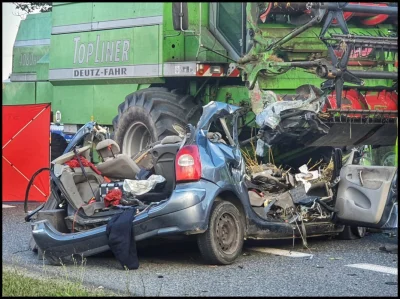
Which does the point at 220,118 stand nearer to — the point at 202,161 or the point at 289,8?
the point at 202,161

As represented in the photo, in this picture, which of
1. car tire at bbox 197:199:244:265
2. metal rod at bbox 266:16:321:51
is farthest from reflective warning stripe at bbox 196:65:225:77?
car tire at bbox 197:199:244:265

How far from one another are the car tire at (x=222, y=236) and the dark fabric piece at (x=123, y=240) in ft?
1.98

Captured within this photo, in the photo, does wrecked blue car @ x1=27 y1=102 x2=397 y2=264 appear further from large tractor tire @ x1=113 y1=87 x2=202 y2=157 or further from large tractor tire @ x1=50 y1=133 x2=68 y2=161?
large tractor tire @ x1=50 y1=133 x2=68 y2=161

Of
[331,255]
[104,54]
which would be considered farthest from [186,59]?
[331,255]

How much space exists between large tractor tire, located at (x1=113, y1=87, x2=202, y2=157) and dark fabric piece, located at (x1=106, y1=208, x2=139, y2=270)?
4518mm

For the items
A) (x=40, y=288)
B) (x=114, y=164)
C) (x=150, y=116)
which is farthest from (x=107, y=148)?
(x=150, y=116)

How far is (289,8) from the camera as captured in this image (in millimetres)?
11586

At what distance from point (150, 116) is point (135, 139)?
2.53ft

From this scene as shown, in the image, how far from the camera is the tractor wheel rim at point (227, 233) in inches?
328

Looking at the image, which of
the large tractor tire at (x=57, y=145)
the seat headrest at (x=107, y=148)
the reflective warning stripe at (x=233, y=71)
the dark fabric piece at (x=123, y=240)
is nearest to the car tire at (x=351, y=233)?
the seat headrest at (x=107, y=148)

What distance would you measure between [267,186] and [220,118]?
1027 mm

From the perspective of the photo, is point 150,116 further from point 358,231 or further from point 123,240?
point 123,240

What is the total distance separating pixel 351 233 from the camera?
32.7ft

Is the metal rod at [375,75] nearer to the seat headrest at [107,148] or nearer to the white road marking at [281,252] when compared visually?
the white road marking at [281,252]
